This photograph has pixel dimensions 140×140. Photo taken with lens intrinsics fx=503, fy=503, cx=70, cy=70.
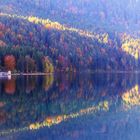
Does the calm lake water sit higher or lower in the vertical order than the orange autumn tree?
lower

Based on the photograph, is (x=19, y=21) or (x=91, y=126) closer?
(x=91, y=126)

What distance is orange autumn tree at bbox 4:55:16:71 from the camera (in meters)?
133

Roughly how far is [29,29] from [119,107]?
147 metres

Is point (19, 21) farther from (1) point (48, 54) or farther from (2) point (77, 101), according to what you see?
(2) point (77, 101)

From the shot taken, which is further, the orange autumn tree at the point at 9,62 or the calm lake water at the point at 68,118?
the orange autumn tree at the point at 9,62

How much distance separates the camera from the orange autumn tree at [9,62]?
5226 inches

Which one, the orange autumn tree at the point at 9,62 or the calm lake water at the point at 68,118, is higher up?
the orange autumn tree at the point at 9,62

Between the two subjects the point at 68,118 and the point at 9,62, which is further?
the point at 9,62

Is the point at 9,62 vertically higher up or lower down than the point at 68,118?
higher up

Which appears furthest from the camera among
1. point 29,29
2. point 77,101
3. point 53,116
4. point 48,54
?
point 29,29

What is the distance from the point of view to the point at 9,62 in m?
133

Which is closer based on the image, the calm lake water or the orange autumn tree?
the calm lake water

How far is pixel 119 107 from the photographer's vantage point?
5006 cm

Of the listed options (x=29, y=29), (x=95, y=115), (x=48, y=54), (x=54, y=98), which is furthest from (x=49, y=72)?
(x=95, y=115)
